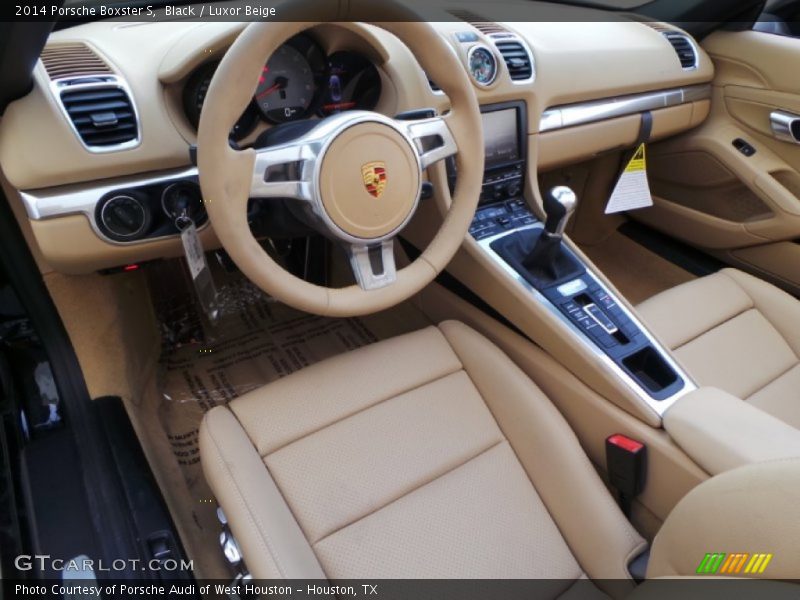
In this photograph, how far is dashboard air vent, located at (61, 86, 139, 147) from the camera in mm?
994

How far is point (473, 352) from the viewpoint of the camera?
122 centimetres

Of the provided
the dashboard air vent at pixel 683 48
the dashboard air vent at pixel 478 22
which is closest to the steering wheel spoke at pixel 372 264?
the dashboard air vent at pixel 478 22

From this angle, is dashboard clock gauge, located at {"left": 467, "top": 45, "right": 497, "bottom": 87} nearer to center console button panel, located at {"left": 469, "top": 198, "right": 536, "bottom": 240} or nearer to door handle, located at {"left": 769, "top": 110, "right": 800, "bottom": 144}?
center console button panel, located at {"left": 469, "top": 198, "right": 536, "bottom": 240}

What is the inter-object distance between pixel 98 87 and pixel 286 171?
386mm

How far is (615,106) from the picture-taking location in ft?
5.80

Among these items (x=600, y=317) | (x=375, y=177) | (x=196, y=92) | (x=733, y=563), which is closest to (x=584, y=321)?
(x=600, y=317)

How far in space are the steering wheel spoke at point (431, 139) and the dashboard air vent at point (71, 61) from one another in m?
0.56

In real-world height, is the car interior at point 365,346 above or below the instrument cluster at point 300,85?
below

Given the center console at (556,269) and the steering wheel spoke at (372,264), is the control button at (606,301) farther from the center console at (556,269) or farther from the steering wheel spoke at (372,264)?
the steering wheel spoke at (372,264)

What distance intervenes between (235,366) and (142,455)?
494mm

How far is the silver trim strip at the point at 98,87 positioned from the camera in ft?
3.23

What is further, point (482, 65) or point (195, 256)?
point (482, 65)

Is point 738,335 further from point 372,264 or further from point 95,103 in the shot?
point 95,103

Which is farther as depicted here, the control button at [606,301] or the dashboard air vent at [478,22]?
the dashboard air vent at [478,22]
